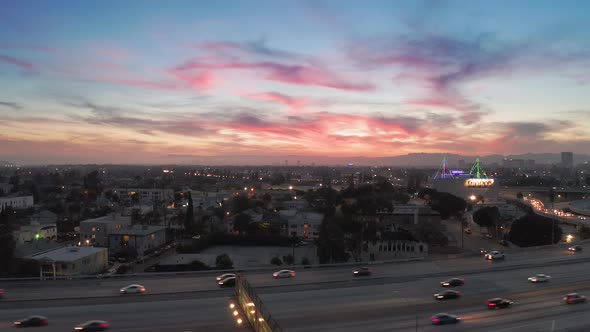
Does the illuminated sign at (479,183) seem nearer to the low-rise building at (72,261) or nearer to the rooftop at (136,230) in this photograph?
the rooftop at (136,230)

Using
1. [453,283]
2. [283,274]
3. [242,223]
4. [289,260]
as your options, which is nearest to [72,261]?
[289,260]

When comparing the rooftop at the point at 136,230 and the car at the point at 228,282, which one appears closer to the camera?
the car at the point at 228,282

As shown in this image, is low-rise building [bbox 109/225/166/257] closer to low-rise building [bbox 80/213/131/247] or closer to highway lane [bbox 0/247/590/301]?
low-rise building [bbox 80/213/131/247]

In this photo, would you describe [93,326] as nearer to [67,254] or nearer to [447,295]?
[447,295]

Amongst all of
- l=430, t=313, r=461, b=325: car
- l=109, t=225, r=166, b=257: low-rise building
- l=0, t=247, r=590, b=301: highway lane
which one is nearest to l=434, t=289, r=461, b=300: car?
l=430, t=313, r=461, b=325: car

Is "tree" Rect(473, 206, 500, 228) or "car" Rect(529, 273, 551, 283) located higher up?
"car" Rect(529, 273, 551, 283)

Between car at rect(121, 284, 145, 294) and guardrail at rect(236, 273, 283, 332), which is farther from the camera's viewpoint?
car at rect(121, 284, 145, 294)

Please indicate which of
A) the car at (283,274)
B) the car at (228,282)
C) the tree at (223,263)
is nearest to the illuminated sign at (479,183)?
the tree at (223,263)
